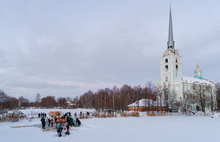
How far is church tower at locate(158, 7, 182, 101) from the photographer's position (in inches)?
2564

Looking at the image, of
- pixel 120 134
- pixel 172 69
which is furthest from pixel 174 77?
pixel 120 134

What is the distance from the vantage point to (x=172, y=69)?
6612 centimetres

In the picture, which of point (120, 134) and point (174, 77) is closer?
point (120, 134)

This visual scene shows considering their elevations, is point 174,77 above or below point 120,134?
above

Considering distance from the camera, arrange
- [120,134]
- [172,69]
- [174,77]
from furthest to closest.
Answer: [174,77]
[172,69]
[120,134]

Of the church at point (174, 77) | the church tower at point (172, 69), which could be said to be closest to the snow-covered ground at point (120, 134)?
the church at point (174, 77)

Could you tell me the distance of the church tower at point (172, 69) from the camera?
65.1 meters

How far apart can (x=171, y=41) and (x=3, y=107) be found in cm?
6125

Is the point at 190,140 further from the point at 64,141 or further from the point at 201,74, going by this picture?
the point at 201,74

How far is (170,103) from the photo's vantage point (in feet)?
181

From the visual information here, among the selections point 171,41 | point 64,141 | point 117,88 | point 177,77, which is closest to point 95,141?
point 64,141

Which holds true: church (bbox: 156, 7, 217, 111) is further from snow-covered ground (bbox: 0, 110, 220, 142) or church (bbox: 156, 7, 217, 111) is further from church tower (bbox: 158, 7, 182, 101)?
snow-covered ground (bbox: 0, 110, 220, 142)

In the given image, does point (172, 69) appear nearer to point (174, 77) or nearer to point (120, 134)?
point (174, 77)

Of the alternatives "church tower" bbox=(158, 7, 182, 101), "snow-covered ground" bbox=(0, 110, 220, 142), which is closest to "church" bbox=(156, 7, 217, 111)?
"church tower" bbox=(158, 7, 182, 101)
